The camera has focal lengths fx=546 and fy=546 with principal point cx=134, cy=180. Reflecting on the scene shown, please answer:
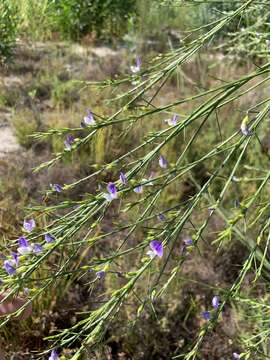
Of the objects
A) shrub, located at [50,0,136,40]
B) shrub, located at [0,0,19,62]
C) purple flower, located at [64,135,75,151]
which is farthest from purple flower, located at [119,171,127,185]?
shrub, located at [50,0,136,40]

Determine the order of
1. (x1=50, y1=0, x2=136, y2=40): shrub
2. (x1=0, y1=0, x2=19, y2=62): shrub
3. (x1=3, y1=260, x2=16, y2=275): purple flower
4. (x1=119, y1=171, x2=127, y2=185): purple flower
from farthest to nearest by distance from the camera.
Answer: (x1=50, y1=0, x2=136, y2=40): shrub, (x1=0, y1=0, x2=19, y2=62): shrub, (x1=119, y1=171, x2=127, y2=185): purple flower, (x1=3, y1=260, x2=16, y2=275): purple flower

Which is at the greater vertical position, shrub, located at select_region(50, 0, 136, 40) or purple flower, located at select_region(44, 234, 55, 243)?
purple flower, located at select_region(44, 234, 55, 243)

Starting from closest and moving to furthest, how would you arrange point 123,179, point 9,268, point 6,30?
point 9,268
point 123,179
point 6,30

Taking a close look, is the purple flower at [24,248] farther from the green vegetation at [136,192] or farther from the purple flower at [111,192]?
the purple flower at [111,192]

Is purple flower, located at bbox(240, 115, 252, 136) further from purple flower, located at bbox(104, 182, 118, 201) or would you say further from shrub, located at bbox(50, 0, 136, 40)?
shrub, located at bbox(50, 0, 136, 40)

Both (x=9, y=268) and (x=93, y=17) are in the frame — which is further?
(x=93, y=17)

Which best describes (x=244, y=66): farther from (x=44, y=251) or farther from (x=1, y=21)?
(x=44, y=251)

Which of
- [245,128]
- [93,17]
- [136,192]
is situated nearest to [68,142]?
[136,192]

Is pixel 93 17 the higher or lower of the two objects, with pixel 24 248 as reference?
lower

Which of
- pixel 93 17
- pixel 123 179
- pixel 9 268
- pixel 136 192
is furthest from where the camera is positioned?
pixel 93 17

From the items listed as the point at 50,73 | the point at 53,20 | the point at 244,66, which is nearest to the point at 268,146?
the point at 244,66

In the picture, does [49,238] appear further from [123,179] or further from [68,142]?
[68,142]
